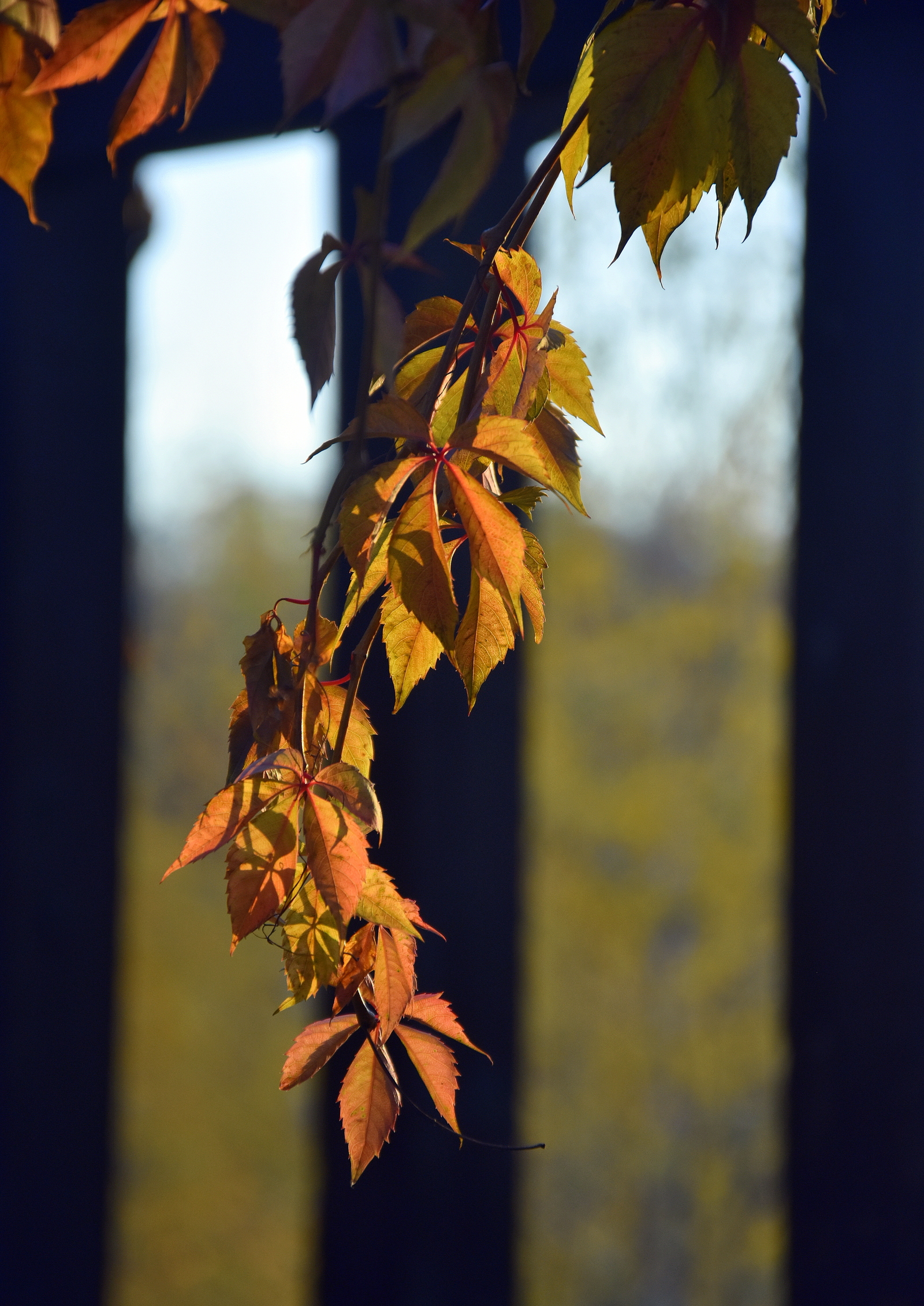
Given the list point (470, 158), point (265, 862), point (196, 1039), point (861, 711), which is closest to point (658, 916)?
point (196, 1039)

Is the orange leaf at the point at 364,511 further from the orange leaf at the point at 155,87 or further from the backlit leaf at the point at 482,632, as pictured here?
the orange leaf at the point at 155,87

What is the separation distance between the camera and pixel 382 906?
0.35 m

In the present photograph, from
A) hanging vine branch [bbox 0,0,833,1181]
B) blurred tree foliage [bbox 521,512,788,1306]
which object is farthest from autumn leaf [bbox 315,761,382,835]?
blurred tree foliage [bbox 521,512,788,1306]

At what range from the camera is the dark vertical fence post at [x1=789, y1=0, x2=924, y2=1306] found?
1130 millimetres

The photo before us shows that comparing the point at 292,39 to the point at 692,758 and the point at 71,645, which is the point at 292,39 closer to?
the point at 71,645

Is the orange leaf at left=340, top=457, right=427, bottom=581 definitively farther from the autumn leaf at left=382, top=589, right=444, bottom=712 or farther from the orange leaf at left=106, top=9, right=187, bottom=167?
the orange leaf at left=106, top=9, right=187, bottom=167

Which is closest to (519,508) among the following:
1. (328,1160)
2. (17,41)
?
(17,41)

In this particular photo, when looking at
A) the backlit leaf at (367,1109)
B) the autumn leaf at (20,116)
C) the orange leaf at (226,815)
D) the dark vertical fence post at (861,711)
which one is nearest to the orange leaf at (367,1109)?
the backlit leaf at (367,1109)

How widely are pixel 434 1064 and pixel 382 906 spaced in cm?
9

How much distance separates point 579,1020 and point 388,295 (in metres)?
5.92

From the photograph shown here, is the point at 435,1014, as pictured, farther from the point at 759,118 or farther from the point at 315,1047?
the point at 759,118

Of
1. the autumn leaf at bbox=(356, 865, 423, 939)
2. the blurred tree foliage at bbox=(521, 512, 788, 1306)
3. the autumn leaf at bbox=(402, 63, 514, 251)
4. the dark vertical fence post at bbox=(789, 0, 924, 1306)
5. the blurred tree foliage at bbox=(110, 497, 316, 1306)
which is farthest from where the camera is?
the blurred tree foliage at bbox=(110, 497, 316, 1306)

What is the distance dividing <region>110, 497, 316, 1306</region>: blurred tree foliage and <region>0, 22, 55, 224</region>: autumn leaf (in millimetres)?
6669

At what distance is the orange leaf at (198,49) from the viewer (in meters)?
0.41
